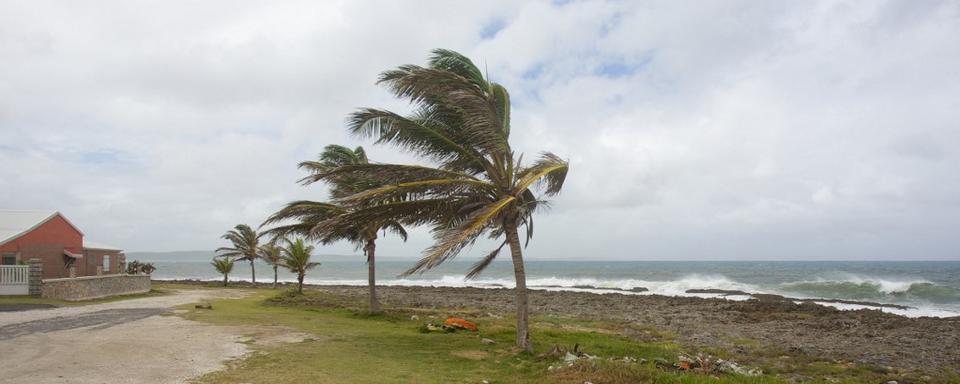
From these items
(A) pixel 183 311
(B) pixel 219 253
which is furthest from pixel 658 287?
(A) pixel 183 311

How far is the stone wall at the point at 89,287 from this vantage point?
20.6 meters

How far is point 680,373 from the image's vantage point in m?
7.73

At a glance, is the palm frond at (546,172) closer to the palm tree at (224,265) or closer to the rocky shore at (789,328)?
the rocky shore at (789,328)

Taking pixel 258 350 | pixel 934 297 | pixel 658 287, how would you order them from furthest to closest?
pixel 658 287 → pixel 934 297 → pixel 258 350

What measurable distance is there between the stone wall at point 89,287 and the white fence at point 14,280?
646mm

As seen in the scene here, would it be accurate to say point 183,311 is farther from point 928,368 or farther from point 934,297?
point 934,297

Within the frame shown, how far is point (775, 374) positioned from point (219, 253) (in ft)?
126

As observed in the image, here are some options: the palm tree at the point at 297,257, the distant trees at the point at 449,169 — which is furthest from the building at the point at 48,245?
the distant trees at the point at 449,169

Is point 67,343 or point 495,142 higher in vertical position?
point 495,142

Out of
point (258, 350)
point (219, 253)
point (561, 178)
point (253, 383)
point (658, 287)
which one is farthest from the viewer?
point (658, 287)

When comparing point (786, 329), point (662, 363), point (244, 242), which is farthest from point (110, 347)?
point (244, 242)

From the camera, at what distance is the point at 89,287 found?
21625mm

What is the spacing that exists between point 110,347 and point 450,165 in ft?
22.3

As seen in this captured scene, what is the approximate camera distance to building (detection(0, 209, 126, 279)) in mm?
23547
